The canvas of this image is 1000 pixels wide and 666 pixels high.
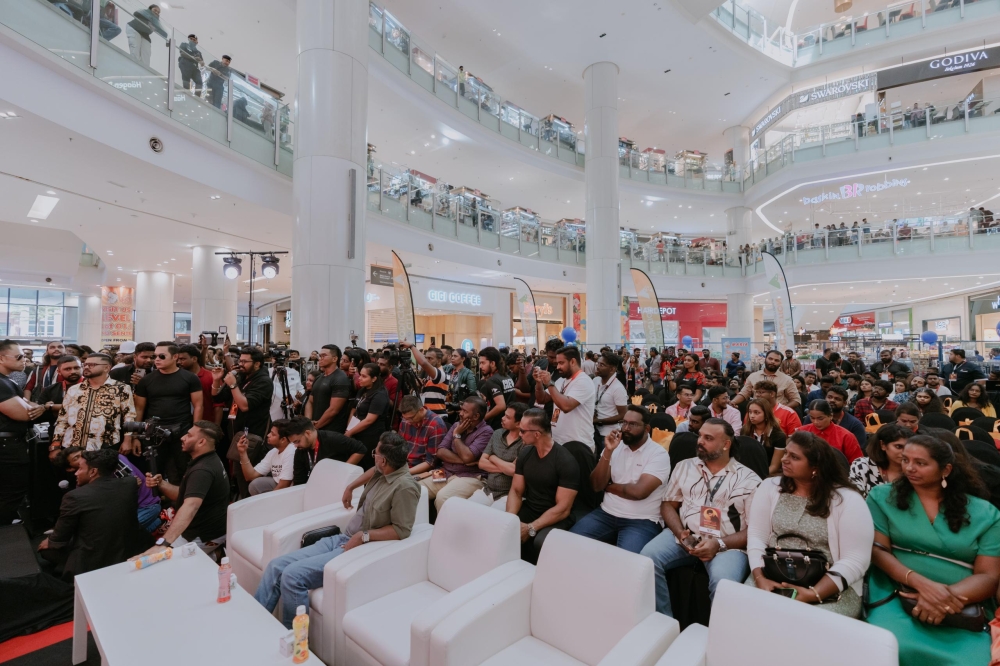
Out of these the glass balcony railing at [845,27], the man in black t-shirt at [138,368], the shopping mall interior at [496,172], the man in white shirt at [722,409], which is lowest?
the man in white shirt at [722,409]

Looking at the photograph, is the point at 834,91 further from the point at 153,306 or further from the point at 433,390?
the point at 153,306

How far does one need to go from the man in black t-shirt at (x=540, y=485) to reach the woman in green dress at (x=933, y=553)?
154 cm

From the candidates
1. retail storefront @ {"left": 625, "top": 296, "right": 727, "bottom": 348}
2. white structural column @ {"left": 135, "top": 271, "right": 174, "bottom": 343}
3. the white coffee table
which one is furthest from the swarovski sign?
white structural column @ {"left": 135, "top": 271, "right": 174, "bottom": 343}

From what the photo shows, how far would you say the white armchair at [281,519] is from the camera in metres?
3.22

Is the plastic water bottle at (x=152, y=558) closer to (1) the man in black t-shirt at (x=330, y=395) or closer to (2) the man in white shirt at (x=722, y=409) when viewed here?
(1) the man in black t-shirt at (x=330, y=395)

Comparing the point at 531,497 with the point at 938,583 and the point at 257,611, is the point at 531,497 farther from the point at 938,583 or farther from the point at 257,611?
the point at 938,583

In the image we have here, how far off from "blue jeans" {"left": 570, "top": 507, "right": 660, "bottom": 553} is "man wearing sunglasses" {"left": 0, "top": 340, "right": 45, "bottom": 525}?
172 inches

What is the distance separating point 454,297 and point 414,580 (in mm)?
14937

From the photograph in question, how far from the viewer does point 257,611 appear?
2436mm

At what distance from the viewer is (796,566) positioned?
224cm

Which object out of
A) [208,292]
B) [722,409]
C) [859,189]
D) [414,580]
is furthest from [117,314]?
[859,189]

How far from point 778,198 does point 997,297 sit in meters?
7.56

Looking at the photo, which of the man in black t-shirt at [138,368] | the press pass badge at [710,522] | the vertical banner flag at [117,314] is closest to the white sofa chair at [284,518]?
the press pass badge at [710,522]

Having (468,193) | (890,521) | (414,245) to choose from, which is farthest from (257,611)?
(468,193)
